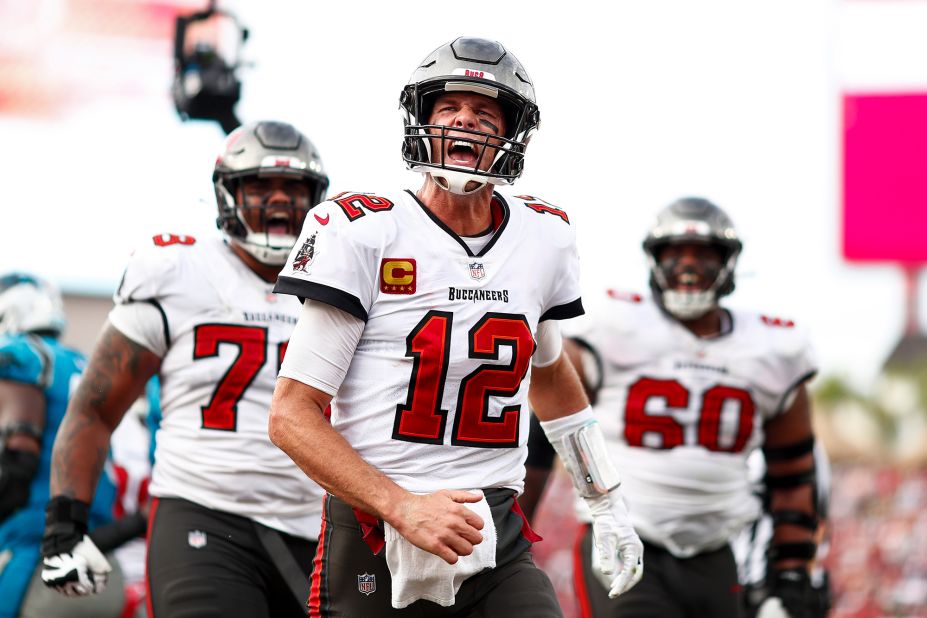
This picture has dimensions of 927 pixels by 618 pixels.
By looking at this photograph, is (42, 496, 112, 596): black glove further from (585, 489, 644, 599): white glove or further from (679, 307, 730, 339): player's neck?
(679, 307, 730, 339): player's neck

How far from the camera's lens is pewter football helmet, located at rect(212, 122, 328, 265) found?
4.39 metres

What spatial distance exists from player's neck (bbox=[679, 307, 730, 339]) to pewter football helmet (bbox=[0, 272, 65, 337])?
281cm

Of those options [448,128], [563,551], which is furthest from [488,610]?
[563,551]

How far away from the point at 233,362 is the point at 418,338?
1.22m

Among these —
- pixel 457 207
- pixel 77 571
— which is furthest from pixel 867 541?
pixel 457 207

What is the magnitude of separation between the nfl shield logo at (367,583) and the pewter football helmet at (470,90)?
87 cm

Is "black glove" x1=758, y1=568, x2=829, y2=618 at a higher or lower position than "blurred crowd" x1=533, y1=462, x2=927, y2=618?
higher

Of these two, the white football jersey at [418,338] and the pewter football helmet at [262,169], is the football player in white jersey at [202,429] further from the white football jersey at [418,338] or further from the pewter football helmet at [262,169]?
the white football jersey at [418,338]

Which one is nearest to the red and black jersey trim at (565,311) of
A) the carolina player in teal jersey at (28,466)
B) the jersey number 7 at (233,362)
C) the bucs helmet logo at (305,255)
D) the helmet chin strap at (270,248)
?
the bucs helmet logo at (305,255)

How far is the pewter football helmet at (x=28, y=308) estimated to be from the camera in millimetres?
6137

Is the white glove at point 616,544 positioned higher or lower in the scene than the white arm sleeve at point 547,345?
lower

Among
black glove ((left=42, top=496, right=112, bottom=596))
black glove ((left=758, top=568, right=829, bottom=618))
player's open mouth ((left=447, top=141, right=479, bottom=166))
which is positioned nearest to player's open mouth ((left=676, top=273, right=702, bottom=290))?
black glove ((left=758, top=568, right=829, bottom=618))

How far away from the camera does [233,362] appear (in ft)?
13.5

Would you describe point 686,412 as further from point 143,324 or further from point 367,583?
point 367,583
